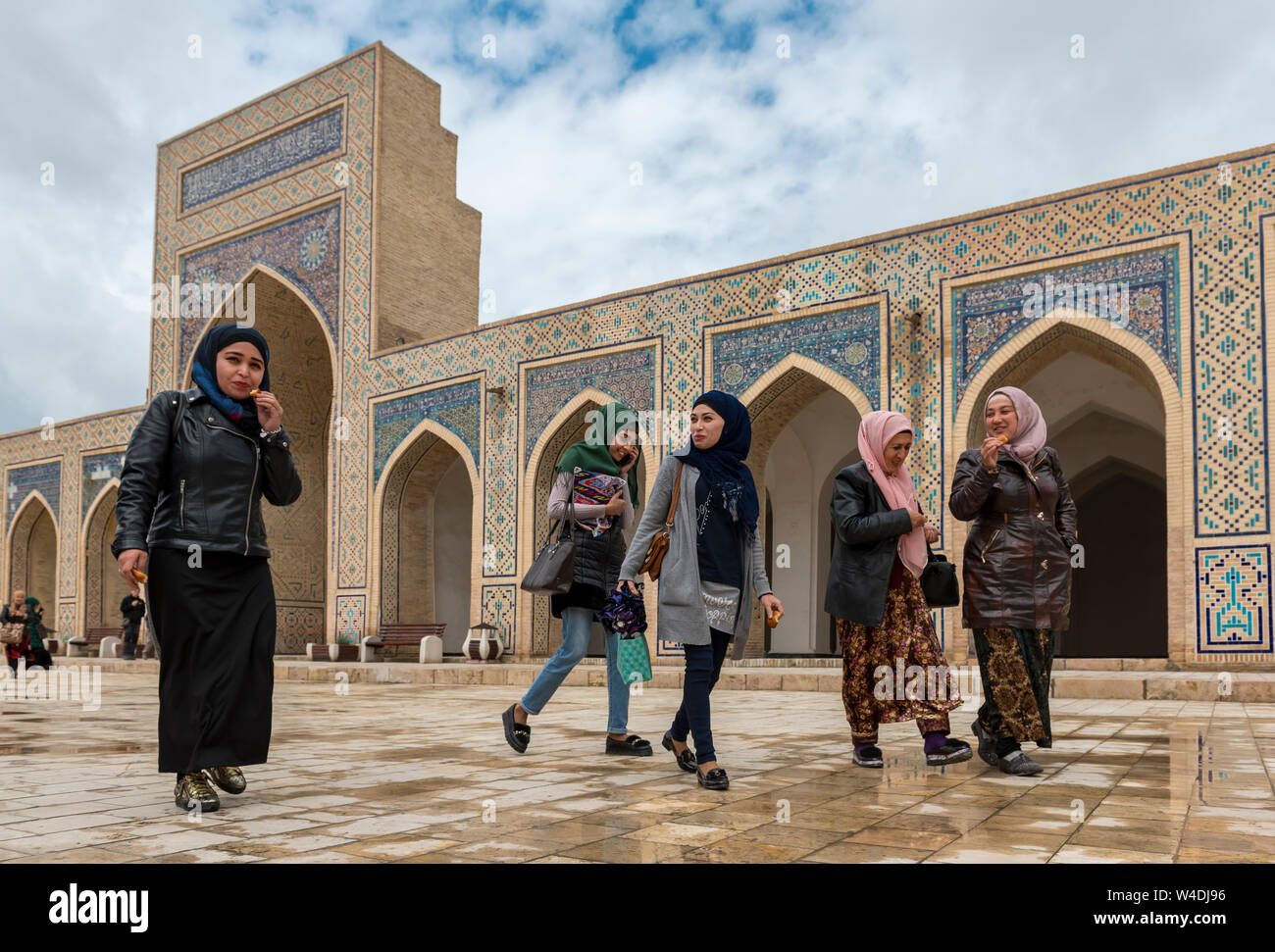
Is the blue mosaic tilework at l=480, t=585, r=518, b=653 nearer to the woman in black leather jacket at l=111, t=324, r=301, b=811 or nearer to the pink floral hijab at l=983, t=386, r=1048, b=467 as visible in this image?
the pink floral hijab at l=983, t=386, r=1048, b=467

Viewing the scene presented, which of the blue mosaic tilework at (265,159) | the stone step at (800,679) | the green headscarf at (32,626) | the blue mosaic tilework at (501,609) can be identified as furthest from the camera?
the blue mosaic tilework at (265,159)

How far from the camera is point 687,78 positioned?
9.62 m

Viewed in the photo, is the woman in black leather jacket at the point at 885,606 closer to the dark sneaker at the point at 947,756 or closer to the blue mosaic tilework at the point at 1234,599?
the dark sneaker at the point at 947,756

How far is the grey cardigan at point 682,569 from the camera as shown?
3.26 m

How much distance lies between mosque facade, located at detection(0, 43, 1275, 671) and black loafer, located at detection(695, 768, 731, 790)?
89.3 inches

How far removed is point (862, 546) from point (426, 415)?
11514 mm

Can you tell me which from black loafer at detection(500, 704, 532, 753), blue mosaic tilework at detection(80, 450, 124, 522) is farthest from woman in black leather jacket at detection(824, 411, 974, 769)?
blue mosaic tilework at detection(80, 450, 124, 522)

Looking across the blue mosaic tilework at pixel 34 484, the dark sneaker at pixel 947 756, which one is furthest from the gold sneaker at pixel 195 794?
the blue mosaic tilework at pixel 34 484

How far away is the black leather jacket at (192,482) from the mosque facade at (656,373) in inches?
87.1

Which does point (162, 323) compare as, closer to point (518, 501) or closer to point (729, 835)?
point (518, 501)

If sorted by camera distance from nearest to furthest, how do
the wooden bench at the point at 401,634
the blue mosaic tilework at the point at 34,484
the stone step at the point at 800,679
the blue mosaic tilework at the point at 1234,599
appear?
the stone step at the point at 800,679
the blue mosaic tilework at the point at 1234,599
the wooden bench at the point at 401,634
the blue mosaic tilework at the point at 34,484
